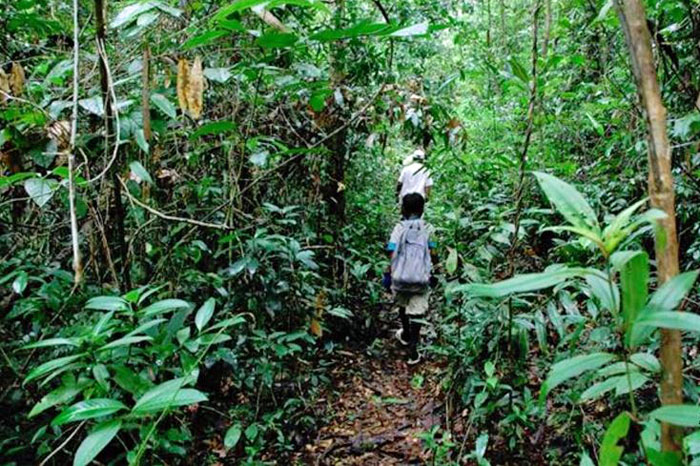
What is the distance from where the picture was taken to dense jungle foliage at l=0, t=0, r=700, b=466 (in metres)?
0.93

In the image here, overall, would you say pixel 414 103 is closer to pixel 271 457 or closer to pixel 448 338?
pixel 448 338

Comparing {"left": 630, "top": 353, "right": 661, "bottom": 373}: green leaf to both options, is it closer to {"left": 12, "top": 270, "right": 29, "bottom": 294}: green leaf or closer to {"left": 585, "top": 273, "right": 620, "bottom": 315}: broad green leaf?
{"left": 585, "top": 273, "right": 620, "bottom": 315}: broad green leaf

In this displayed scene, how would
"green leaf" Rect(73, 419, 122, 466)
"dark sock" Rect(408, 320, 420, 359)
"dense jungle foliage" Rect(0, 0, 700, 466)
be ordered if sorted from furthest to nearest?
"dark sock" Rect(408, 320, 420, 359) → "green leaf" Rect(73, 419, 122, 466) → "dense jungle foliage" Rect(0, 0, 700, 466)

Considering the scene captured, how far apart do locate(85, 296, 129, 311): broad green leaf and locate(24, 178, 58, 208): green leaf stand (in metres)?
0.34

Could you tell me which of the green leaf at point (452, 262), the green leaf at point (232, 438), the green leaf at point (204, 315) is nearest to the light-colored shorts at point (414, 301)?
the green leaf at point (452, 262)

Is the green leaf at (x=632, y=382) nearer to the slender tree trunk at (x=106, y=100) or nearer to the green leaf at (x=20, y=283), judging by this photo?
the slender tree trunk at (x=106, y=100)

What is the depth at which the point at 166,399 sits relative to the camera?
3.85 feet

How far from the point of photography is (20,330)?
2.29 m

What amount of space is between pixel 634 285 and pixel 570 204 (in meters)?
0.16

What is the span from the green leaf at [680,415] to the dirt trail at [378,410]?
2.35m

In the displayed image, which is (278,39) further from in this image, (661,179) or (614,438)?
(614,438)

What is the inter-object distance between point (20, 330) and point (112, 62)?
1.29 meters

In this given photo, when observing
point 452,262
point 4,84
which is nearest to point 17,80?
point 4,84

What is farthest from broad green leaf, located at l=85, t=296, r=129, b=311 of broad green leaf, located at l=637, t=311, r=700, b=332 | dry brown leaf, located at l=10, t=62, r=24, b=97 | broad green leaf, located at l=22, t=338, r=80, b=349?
broad green leaf, located at l=637, t=311, r=700, b=332
